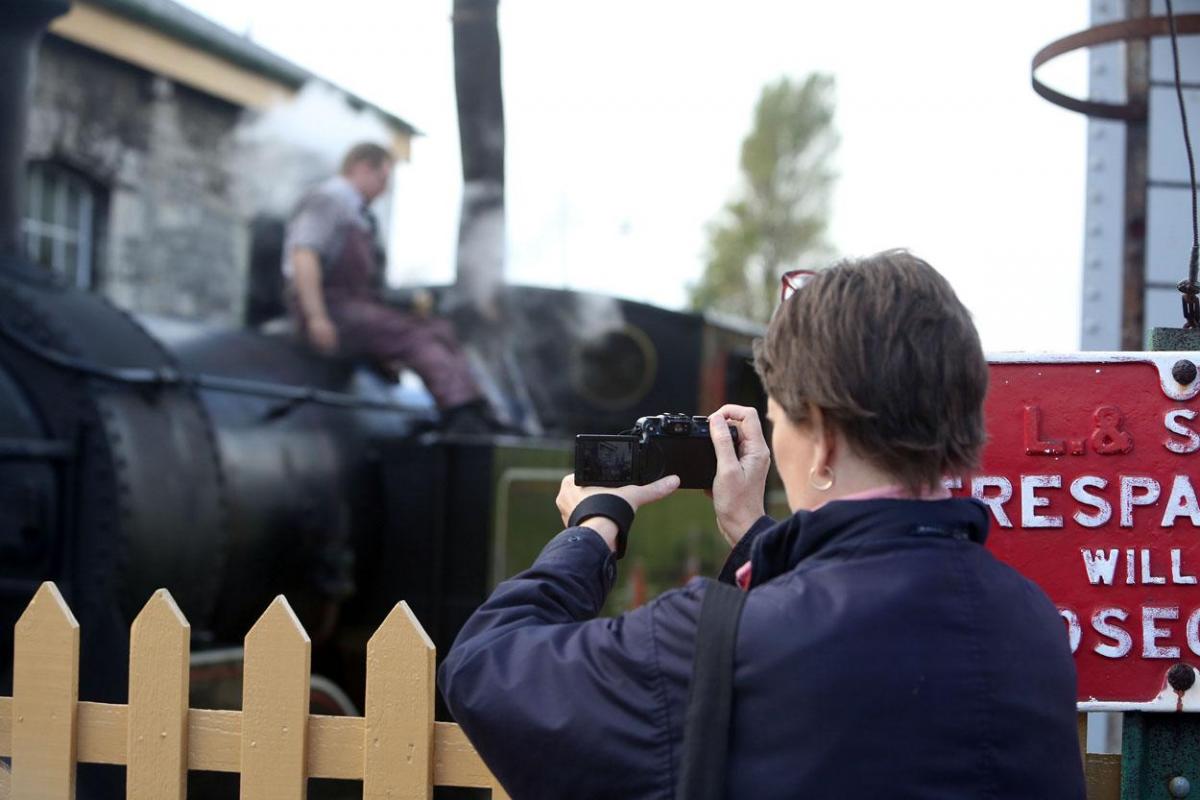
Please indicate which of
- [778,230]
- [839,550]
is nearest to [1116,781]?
[839,550]

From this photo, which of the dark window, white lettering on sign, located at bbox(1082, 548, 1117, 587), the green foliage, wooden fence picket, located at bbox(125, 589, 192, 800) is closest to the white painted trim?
white lettering on sign, located at bbox(1082, 548, 1117, 587)

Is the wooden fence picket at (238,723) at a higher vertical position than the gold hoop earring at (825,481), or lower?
lower

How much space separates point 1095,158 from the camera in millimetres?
2947

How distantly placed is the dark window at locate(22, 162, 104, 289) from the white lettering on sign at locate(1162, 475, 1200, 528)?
938cm

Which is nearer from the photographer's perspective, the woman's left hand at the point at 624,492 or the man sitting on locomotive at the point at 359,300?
the woman's left hand at the point at 624,492

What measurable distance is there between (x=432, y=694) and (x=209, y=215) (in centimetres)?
1018

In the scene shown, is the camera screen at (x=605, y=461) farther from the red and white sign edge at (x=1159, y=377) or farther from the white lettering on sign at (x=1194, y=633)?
the white lettering on sign at (x=1194, y=633)

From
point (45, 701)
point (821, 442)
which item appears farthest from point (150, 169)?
point (821, 442)

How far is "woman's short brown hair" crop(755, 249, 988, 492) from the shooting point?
1144mm

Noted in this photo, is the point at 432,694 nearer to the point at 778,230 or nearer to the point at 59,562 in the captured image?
the point at 59,562

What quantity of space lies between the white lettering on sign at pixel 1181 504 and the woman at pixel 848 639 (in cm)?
48

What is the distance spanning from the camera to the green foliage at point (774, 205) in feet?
103

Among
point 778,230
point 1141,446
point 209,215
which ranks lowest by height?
point 1141,446

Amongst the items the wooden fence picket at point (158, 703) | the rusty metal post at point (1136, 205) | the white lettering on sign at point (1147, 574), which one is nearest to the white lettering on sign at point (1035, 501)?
the white lettering on sign at point (1147, 574)
